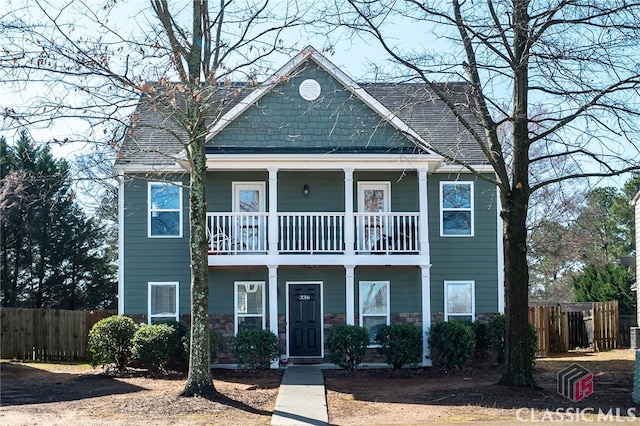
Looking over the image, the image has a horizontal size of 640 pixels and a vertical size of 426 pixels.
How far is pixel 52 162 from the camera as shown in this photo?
34.4 metres

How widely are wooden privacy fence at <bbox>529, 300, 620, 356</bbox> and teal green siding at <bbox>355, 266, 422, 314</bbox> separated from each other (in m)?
5.58

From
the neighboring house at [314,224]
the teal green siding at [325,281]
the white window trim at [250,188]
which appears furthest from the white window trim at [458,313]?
the white window trim at [250,188]

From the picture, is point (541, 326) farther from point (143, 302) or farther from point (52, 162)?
point (52, 162)

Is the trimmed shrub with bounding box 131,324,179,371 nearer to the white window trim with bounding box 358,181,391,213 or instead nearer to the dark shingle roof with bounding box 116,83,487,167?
the dark shingle roof with bounding box 116,83,487,167

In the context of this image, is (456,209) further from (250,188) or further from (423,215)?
(250,188)

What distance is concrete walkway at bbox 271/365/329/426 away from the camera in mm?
11630

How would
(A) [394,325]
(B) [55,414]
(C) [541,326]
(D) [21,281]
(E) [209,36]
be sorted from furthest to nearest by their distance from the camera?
(D) [21,281]
(C) [541,326]
(A) [394,325]
(E) [209,36]
(B) [55,414]

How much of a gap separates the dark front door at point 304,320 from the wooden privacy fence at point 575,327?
307 inches

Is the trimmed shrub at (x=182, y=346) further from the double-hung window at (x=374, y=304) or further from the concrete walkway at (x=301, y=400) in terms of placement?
the double-hung window at (x=374, y=304)

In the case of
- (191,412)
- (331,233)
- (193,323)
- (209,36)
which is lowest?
(191,412)

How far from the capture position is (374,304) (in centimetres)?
1992

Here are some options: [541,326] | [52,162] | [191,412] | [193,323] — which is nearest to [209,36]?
[193,323]

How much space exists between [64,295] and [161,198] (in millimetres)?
16536

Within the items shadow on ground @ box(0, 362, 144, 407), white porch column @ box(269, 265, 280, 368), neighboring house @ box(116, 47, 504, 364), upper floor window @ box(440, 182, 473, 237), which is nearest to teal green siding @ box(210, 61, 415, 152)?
neighboring house @ box(116, 47, 504, 364)
